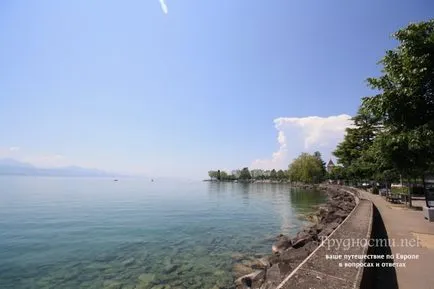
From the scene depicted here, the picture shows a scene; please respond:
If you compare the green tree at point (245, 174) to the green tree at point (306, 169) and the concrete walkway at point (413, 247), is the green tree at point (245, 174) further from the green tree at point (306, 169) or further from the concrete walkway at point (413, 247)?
the concrete walkway at point (413, 247)

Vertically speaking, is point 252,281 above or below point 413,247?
below

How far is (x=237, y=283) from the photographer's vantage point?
32.1 feet

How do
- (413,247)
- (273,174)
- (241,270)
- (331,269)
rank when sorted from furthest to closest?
(273,174) < (241,270) < (413,247) < (331,269)

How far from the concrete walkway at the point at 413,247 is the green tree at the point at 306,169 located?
76361 mm

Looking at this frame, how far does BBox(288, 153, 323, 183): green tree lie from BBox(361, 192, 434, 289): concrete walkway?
76.4 m

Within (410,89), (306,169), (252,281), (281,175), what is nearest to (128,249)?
(252,281)

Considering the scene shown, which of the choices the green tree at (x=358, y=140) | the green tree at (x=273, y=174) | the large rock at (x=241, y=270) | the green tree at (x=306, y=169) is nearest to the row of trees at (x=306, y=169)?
the green tree at (x=306, y=169)

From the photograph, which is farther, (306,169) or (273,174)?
(273,174)

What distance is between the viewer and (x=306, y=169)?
291 ft

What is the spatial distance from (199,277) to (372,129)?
41.6 meters

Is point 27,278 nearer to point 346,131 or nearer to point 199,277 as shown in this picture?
point 199,277

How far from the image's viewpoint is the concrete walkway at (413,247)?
21.2ft

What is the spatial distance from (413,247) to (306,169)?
3258 inches

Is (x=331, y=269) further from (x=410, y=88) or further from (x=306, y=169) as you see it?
(x=306, y=169)
